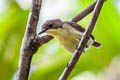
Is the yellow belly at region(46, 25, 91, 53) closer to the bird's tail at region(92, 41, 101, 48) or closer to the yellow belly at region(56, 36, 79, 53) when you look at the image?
the yellow belly at region(56, 36, 79, 53)

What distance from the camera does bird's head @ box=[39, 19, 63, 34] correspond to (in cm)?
280

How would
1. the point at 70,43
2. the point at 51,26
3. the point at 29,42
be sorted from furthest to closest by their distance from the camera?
the point at 51,26 < the point at 70,43 < the point at 29,42

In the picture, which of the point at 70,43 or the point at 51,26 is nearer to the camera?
the point at 70,43

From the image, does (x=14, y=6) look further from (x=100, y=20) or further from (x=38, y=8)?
(x=38, y=8)

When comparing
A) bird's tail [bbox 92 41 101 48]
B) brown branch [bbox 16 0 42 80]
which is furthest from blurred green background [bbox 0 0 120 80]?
brown branch [bbox 16 0 42 80]

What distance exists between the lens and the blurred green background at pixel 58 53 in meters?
2.66

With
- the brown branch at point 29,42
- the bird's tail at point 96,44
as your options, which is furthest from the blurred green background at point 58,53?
the brown branch at point 29,42

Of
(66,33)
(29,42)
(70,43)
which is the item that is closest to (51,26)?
(66,33)

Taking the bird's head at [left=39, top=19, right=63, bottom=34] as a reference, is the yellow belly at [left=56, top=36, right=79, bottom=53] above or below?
below

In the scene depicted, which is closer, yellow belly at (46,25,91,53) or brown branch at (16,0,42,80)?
brown branch at (16,0,42,80)

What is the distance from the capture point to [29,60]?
1.75m

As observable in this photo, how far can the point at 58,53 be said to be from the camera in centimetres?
296

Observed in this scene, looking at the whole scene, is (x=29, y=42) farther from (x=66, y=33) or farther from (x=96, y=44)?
(x=96, y=44)

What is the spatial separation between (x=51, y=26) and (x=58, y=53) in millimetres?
300
